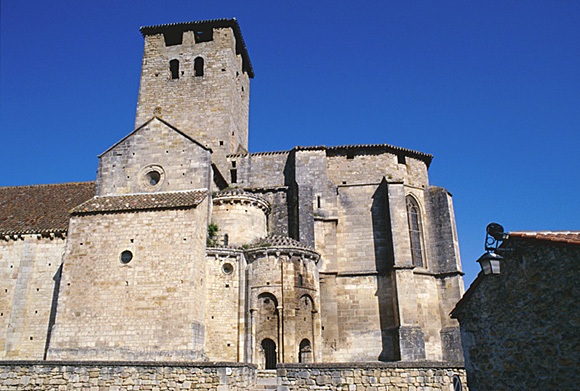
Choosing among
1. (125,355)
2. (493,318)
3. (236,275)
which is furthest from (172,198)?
(493,318)

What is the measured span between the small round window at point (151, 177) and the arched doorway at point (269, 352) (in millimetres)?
7899

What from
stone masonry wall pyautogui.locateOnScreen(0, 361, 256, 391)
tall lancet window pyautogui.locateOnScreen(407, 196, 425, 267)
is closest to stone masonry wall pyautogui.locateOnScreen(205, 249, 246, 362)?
stone masonry wall pyautogui.locateOnScreen(0, 361, 256, 391)

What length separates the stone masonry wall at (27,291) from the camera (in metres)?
20.2

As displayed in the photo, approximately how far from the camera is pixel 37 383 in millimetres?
10977

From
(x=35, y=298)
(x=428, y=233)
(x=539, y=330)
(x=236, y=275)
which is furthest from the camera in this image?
(x=428, y=233)

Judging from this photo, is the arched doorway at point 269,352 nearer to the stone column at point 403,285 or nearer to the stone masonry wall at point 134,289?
the stone masonry wall at point 134,289

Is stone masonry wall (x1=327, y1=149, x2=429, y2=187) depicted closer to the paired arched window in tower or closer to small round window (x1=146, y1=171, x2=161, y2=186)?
small round window (x1=146, y1=171, x2=161, y2=186)

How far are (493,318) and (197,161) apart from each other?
14109mm

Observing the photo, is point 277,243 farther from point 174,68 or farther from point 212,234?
point 174,68

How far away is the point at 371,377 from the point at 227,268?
31.6ft

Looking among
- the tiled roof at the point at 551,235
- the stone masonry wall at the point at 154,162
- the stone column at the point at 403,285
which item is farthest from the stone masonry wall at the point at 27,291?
the tiled roof at the point at 551,235

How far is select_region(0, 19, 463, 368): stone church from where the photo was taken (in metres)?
17.8

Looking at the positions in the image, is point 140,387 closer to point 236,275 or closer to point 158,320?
point 158,320

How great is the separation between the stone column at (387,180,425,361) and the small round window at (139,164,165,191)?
10.6 m
